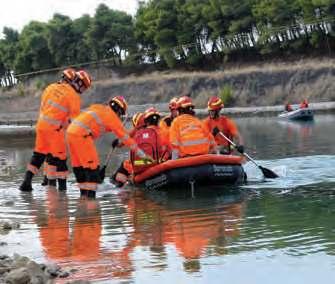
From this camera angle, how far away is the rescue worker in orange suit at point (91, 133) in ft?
37.5

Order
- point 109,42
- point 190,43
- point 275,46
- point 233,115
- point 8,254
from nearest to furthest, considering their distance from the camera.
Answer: point 8,254
point 233,115
point 275,46
point 190,43
point 109,42

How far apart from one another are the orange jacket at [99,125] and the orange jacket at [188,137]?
79 centimetres

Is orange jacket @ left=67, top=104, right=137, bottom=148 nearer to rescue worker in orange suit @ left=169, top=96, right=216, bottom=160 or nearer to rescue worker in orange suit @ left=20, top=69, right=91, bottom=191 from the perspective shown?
rescue worker in orange suit @ left=169, top=96, right=216, bottom=160

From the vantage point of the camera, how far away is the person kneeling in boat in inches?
490

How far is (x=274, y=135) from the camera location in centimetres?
2584

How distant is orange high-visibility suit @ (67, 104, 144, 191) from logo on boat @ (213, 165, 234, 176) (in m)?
1.26

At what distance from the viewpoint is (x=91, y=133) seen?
11484 mm

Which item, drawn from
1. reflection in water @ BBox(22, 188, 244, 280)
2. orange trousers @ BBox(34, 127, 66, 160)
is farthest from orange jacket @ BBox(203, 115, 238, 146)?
orange trousers @ BBox(34, 127, 66, 160)

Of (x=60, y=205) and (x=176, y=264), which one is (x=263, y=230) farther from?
(x=60, y=205)

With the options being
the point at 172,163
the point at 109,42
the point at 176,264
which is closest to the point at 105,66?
the point at 109,42

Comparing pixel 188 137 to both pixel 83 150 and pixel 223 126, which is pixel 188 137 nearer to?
pixel 83 150

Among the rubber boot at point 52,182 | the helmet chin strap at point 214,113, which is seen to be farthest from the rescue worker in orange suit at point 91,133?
the helmet chin strap at point 214,113

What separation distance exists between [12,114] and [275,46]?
23857 millimetres

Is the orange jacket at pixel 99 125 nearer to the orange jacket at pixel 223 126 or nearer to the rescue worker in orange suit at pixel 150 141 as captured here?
the rescue worker in orange suit at pixel 150 141
